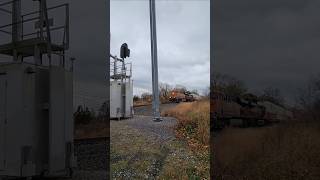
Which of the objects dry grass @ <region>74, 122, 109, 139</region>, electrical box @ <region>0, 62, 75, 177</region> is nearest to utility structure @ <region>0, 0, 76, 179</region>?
electrical box @ <region>0, 62, 75, 177</region>

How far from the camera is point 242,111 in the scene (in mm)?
10477

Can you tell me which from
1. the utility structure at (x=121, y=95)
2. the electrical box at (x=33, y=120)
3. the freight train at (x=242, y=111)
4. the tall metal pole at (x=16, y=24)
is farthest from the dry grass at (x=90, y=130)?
the electrical box at (x=33, y=120)

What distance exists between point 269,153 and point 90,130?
965 centimetres

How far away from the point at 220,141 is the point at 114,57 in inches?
194

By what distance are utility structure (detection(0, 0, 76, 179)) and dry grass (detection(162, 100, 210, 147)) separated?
369 centimetres

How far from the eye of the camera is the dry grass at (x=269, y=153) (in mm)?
9289

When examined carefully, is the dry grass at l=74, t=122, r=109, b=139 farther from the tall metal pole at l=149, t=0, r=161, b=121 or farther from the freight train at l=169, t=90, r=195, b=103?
the tall metal pole at l=149, t=0, r=161, b=121

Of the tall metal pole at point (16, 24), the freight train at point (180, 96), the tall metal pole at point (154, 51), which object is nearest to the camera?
the tall metal pole at point (16, 24)

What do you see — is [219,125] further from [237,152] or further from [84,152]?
[84,152]

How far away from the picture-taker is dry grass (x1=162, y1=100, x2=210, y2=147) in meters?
11.5

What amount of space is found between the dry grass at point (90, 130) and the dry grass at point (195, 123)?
5.53m

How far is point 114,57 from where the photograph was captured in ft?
43.4

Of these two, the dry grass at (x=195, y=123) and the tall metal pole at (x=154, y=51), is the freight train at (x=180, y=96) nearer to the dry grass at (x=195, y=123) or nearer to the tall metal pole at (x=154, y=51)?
the dry grass at (x=195, y=123)

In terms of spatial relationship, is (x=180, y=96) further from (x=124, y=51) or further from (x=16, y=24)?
(x=16, y=24)
